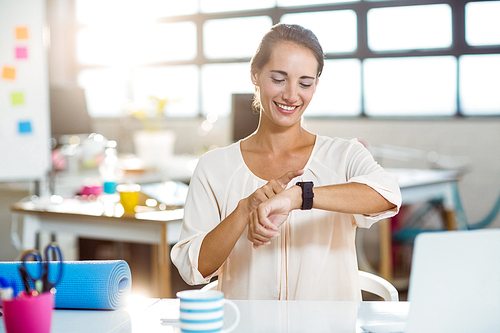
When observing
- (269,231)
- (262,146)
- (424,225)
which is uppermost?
(262,146)

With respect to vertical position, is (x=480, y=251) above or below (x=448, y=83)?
below

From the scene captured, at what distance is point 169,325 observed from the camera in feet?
3.68

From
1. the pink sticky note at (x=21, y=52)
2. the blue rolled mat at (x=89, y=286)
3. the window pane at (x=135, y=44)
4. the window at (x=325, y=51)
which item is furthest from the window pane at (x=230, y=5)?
the blue rolled mat at (x=89, y=286)

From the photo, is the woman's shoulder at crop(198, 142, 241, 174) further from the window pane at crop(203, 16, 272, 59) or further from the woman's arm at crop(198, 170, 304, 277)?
the window pane at crop(203, 16, 272, 59)

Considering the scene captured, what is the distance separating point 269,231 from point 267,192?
98 mm

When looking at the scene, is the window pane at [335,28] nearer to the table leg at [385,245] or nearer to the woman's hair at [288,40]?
the table leg at [385,245]

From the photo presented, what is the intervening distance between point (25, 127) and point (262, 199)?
2.38 meters

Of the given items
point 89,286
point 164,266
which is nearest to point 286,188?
point 89,286

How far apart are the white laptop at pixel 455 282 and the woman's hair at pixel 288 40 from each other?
0.83 m

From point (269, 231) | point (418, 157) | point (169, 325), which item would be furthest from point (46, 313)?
point (418, 157)

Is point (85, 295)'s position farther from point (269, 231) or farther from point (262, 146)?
point (262, 146)

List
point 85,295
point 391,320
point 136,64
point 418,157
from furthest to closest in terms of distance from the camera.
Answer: point 136,64 → point 418,157 → point 85,295 → point 391,320

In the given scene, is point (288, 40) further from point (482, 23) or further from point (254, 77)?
point (482, 23)

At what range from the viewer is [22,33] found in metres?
3.24
